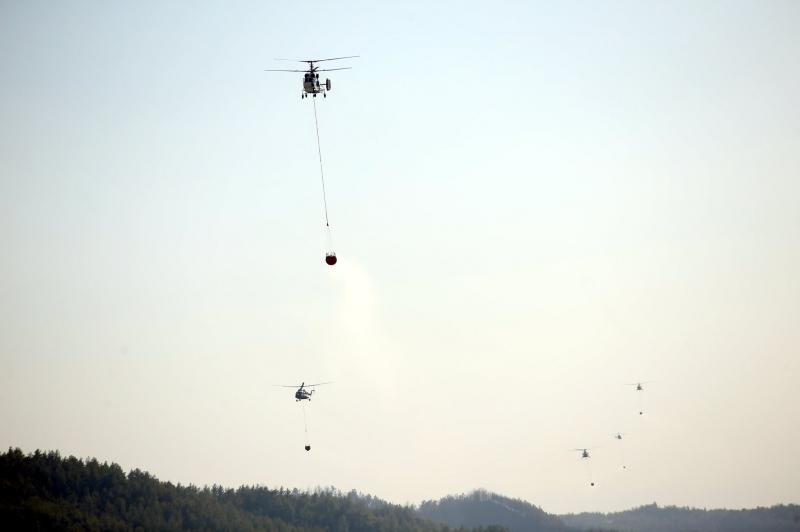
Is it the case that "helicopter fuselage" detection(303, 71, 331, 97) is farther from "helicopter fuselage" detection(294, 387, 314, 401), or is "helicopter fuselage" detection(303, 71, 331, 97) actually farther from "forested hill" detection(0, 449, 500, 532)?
"forested hill" detection(0, 449, 500, 532)

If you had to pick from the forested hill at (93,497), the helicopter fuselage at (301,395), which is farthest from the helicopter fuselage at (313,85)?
the forested hill at (93,497)

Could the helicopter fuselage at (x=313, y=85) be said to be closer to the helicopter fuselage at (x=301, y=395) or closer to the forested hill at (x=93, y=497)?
the helicopter fuselage at (x=301, y=395)

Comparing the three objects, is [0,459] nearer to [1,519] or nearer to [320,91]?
[1,519]

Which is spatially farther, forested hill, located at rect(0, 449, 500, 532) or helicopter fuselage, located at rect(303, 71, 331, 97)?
forested hill, located at rect(0, 449, 500, 532)

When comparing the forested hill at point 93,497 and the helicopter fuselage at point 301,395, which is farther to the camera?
the forested hill at point 93,497

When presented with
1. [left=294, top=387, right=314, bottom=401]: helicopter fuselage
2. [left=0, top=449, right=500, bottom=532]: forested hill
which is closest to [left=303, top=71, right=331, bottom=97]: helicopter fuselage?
[left=294, top=387, right=314, bottom=401]: helicopter fuselage

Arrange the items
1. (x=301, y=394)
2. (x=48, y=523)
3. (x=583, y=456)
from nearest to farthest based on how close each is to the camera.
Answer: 1. (x=301, y=394)
2. (x=583, y=456)
3. (x=48, y=523)

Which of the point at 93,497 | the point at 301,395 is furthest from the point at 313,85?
the point at 93,497

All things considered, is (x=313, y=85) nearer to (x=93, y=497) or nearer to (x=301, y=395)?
(x=301, y=395)

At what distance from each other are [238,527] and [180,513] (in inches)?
371

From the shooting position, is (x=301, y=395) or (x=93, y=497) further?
(x=93, y=497)

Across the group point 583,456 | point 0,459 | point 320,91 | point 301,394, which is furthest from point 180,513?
point 320,91

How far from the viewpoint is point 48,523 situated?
169000 millimetres

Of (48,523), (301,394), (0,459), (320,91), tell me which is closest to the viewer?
(320,91)
